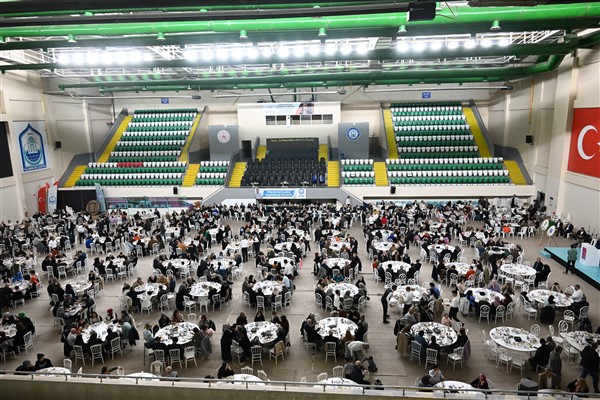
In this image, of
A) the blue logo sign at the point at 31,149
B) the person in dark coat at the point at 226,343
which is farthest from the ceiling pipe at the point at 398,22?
the blue logo sign at the point at 31,149

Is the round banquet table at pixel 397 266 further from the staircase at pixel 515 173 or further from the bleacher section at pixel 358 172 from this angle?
the staircase at pixel 515 173

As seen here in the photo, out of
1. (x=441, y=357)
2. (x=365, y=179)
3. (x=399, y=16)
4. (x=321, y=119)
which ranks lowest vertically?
(x=441, y=357)

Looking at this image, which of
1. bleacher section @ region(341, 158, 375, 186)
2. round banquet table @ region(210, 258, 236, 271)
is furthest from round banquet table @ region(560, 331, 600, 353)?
bleacher section @ region(341, 158, 375, 186)

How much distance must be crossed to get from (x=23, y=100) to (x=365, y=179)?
78.5 feet

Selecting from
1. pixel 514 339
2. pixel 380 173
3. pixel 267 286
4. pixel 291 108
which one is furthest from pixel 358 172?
pixel 514 339

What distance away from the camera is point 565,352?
10.5m

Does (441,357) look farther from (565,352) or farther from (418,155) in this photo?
(418,155)

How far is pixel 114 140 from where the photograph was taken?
3659cm

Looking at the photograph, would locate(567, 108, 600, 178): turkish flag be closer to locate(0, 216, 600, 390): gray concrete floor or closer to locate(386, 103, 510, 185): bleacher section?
locate(386, 103, 510, 185): bleacher section

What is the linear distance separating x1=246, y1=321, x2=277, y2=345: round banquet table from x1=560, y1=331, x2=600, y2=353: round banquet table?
286 inches

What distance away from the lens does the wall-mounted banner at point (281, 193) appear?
2856 centimetres

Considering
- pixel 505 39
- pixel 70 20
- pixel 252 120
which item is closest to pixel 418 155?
pixel 505 39

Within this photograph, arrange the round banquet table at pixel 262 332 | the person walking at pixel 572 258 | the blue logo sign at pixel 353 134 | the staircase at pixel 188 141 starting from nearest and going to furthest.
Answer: the round banquet table at pixel 262 332 < the person walking at pixel 572 258 < the blue logo sign at pixel 353 134 < the staircase at pixel 188 141

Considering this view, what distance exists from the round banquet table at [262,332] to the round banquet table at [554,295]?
26.1 feet
